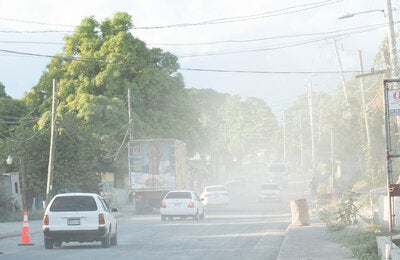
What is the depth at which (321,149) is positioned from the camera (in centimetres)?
8956

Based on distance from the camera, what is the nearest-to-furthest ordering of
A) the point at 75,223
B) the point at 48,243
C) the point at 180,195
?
the point at 75,223
the point at 48,243
the point at 180,195

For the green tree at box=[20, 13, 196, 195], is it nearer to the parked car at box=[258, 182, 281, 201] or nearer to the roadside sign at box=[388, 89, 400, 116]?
the parked car at box=[258, 182, 281, 201]

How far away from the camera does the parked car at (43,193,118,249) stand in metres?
22.5

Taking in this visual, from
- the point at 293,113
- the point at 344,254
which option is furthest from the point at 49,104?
the point at 293,113

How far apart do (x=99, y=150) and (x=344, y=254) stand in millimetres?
34866

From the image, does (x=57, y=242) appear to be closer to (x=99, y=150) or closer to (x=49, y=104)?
(x=99, y=150)

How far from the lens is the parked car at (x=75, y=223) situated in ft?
73.9

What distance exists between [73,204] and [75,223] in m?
0.70

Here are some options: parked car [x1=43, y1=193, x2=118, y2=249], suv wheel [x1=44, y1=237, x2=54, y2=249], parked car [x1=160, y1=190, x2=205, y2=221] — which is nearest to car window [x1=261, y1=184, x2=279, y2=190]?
parked car [x1=160, y1=190, x2=205, y2=221]

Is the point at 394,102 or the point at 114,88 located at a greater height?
the point at 114,88

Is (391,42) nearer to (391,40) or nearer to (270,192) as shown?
(391,40)

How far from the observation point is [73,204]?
75.7 ft

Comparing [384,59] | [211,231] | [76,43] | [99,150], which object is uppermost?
[76,43]

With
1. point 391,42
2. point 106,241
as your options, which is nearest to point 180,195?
point 391,42
